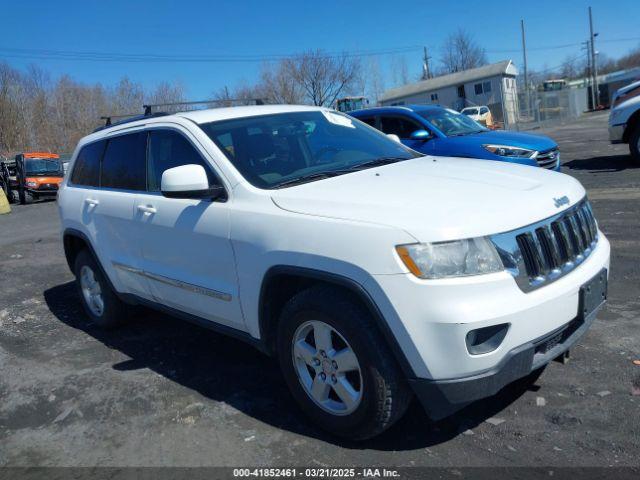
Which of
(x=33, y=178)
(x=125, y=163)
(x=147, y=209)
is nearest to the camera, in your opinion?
(x=147, y=209)

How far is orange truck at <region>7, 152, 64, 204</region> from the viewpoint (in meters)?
22.8

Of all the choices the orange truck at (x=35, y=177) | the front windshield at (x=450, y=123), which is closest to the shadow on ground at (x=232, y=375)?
the front windshield at (x=450, y=123)

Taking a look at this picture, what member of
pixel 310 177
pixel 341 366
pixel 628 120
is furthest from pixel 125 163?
pixel 628 120

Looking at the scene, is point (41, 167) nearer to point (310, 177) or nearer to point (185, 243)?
point (185, 243)

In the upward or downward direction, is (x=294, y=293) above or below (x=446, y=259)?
below

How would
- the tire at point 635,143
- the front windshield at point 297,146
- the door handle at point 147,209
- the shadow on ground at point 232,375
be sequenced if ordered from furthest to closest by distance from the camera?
the tire at point 635,143
the door handle at point 147,209
the front windshield at point 297,146
the shadow on ground at point 232,375

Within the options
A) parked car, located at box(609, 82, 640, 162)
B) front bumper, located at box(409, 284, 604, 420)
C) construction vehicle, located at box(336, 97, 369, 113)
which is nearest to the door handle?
front bumper, located at box(409, 284, 604, 420)

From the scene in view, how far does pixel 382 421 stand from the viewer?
2861 millimetres

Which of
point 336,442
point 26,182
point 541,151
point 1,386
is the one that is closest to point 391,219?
point 336,442

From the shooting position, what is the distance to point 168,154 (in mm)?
4164

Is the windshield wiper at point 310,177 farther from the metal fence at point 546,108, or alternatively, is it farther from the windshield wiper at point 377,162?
the metal fence at point 546,108

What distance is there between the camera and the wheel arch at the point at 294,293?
8.80 feet

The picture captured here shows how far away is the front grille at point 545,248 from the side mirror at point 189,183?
1.71 m

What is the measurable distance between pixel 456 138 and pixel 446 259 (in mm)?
6829
